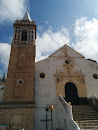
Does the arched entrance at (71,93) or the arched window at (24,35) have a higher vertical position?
the arched window at (24,35)

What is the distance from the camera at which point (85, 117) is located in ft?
36.4

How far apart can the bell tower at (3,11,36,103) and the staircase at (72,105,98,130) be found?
4695 millimetres

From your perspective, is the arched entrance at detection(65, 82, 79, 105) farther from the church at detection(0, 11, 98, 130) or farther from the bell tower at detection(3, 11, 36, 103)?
the bell tower at detection(3, 11, 36, 103)

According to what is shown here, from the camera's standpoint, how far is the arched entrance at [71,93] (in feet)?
46.2

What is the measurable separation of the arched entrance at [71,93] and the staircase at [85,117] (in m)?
1.08

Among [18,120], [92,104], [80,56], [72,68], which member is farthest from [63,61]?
[18,120]

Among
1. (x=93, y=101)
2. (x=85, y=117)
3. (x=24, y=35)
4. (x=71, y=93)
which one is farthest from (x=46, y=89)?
(x=24, y=35)

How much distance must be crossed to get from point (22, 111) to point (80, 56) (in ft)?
34.2

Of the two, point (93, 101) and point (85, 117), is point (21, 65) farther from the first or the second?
point (93, 101)

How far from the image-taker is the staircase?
9.35m

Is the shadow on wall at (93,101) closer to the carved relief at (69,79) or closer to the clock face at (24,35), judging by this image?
the carved relief at (69,79)

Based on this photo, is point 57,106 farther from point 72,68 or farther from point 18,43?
point 18,43

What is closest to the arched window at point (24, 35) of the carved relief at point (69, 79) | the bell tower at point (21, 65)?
the bell tower at point (21, 65)

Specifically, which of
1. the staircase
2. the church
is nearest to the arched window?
the church
